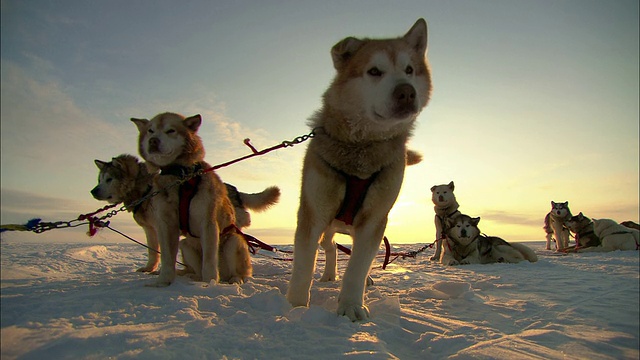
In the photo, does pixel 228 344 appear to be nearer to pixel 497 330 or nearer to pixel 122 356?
pixel 122 356

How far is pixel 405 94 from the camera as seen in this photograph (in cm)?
247

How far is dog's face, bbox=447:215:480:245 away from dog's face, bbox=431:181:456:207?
1.74 metres

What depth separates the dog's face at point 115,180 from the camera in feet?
18.5

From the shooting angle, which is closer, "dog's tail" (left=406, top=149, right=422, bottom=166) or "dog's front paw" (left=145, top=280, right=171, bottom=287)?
"dog's front paw" (left=145, top=280, right=171, bottom=287)

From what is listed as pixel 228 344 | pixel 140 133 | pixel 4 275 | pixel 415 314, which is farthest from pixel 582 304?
pixel 140 133

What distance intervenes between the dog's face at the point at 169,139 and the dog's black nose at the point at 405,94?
2953mm

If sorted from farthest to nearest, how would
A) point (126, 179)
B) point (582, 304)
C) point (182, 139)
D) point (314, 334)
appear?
point (126, 179) → point (182, 139) → point (314, 334) → point (582, 304)

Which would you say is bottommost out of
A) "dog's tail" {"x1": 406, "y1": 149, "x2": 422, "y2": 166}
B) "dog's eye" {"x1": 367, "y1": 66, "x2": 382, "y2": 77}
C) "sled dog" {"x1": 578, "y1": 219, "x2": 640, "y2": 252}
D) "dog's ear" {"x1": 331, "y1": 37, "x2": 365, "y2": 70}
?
"sled dog" {"x1": 578, "y1": 219, "x2": 640, "y2": 252}

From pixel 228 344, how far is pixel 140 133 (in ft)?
12.0

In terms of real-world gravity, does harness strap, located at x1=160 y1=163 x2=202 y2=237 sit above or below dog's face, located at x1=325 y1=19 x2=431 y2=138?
below

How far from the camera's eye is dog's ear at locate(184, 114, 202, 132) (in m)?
4.46

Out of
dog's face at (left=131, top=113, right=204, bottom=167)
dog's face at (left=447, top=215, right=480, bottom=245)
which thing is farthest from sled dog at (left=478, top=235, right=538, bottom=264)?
dog's face at (left=131, top=113, right=204, bottom=167)

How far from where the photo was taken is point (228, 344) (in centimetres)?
176

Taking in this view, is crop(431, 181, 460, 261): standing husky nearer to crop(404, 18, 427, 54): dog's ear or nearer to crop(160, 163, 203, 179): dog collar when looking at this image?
crop(404, 18, 427, 54): dog's ear
